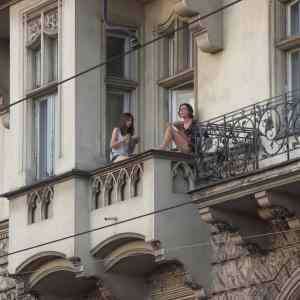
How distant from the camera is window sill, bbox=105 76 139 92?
2677cm

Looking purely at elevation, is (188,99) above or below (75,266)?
above

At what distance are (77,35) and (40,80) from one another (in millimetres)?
1471

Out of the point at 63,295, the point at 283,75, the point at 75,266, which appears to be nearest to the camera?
the point at 283,75

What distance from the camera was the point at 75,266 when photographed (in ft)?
83.7

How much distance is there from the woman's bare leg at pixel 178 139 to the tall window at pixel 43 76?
3196mm

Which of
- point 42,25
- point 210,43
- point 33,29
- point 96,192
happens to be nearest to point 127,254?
point 96,192

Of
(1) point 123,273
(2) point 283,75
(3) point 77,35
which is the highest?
(3) point 77,35

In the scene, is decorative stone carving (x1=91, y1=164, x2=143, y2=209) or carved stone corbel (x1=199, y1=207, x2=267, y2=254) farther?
decorative stone carving (x1=91, y1=164, x2=143, y2=209)

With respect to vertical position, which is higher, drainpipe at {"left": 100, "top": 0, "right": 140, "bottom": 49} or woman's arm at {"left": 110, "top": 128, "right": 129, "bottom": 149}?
drainpipe at {"left": 100, "top": 0, "right": 140, "bottom": 49}

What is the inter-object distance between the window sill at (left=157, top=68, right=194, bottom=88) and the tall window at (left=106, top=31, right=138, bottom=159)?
1.87ft

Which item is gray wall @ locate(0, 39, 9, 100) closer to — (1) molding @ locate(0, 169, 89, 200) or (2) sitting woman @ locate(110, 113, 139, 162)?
(1) molding @ locate(0, 169, 89, 200)

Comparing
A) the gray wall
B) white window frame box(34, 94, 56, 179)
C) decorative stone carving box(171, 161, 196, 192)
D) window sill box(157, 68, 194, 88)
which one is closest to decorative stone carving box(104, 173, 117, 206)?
decorative stone carving box(171, 161, 196, 192)

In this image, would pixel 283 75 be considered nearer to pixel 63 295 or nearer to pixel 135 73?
pixel 135 73

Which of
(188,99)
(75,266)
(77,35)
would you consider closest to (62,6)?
(77,35)
